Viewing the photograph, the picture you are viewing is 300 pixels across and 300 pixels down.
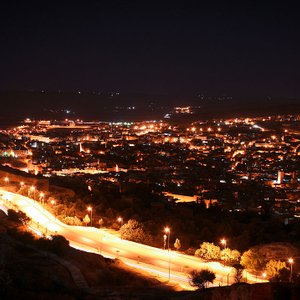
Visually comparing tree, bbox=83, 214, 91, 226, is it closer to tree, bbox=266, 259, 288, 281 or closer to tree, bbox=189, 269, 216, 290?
tree, bbox=266, 259, 288, 281

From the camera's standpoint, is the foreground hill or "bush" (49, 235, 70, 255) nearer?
the foreground hill

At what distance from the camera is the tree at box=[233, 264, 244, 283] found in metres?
10.7

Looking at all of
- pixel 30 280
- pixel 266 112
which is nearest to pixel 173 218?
pixel 30 280

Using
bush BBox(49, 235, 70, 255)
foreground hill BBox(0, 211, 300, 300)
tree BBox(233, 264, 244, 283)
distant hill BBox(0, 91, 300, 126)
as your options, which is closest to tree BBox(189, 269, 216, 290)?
foreground hill BBox(0, 211, 300, 300)

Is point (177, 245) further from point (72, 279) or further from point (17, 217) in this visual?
point (17, 217)

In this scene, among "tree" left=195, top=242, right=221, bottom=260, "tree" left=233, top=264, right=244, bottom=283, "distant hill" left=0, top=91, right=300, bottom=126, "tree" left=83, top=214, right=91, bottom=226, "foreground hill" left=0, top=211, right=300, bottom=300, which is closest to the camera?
"foreground hill" left=0, top=211, right=300, bottom=300

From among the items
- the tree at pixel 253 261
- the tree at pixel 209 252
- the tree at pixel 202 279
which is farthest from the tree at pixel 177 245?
the tree at pixel 202 279

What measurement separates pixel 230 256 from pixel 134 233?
2682 mm

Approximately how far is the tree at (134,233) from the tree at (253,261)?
9.15 ft

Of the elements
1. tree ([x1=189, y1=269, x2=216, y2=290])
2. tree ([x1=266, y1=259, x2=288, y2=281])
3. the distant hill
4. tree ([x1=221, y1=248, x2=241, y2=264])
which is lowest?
tree ([x1=189, y1=269, x2=216, y2=290])

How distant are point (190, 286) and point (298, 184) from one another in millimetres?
18509

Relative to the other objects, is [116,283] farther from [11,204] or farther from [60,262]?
[11,204]

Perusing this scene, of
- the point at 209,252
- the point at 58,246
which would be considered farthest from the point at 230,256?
the point at 58,246

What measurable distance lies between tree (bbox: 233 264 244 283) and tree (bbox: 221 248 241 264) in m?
0.44
